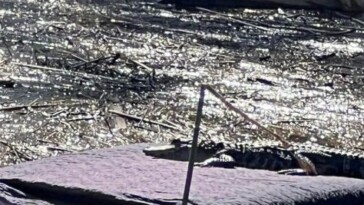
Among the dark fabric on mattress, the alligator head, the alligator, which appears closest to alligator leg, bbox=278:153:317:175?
the alligator

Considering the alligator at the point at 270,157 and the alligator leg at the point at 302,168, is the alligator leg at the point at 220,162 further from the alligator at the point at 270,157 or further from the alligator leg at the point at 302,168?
the alligator leg at the point at 302,168

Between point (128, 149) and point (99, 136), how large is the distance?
2.19 metres

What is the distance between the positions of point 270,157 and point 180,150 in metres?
0.37

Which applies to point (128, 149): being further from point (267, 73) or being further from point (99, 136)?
point (267, 73)

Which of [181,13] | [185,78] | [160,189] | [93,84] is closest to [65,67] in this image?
[93,84]

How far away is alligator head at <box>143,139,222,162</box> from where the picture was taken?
132 inches

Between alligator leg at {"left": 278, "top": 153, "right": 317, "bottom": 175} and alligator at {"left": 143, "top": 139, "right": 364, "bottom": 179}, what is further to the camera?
alligator at {"left": 143, "top": 139, "right": 364, "bottom": 179}

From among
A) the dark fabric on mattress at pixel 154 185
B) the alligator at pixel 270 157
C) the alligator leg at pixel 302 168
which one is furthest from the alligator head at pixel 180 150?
the alligator leg at pixel 302 168

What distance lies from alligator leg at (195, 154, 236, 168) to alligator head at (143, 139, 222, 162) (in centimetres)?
8

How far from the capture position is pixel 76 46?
7605 mm

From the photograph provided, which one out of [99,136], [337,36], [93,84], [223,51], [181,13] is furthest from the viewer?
[181,13]

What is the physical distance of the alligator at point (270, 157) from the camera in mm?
3389

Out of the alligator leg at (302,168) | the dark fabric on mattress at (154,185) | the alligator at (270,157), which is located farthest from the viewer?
the alligator at (270,157)

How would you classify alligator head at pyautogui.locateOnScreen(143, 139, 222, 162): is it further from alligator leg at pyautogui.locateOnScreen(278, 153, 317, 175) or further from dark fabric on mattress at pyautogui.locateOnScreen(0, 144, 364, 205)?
alligator leg at pyautogui.locateOnScreen(278, 153, 317, 175)
